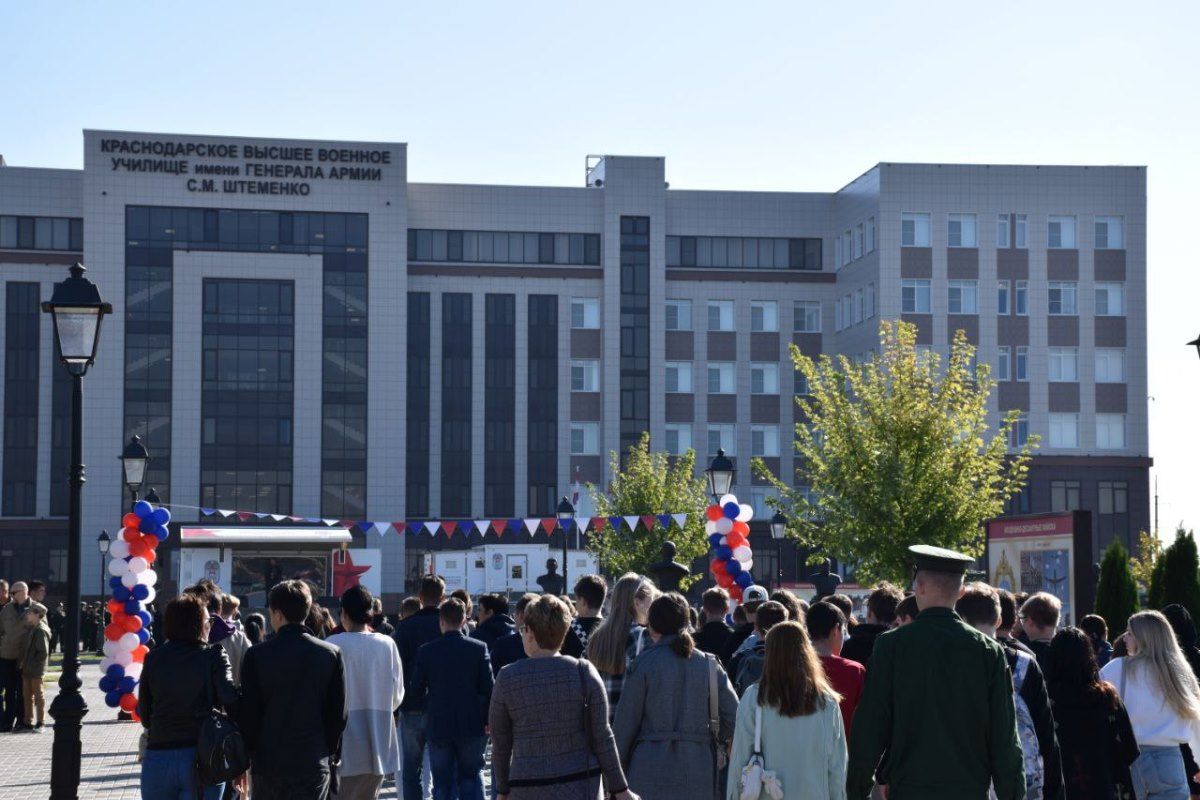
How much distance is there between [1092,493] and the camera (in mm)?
75375

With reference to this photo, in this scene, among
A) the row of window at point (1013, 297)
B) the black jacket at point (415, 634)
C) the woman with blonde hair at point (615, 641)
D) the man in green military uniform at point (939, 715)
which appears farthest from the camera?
the row of window at point (1013, 297)

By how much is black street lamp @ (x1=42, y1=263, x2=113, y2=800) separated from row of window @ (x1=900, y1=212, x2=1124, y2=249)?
63.8 meters

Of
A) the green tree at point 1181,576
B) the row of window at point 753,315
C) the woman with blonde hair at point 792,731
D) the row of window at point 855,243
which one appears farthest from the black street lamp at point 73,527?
the row of window at point 753,315

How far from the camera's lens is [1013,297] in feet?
250

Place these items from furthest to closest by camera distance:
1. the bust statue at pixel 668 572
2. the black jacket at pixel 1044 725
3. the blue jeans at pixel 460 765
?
the bust statue at pixel 668 572 < the blue jeans at pixel 460 765 < the black jacket at pixel 1044 725

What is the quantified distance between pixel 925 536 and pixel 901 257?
39554 millimetres

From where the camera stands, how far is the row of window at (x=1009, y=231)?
7625 cm

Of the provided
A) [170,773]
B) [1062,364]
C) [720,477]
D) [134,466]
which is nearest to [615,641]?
[170,773]

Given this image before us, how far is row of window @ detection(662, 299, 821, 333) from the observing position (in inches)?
3211

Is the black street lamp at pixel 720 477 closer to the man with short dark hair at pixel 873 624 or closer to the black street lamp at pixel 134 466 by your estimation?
the black street lamp at pixel 134 466

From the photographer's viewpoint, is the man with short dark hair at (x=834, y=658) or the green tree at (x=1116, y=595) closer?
the man with short dark hair at (x=834, y=658)

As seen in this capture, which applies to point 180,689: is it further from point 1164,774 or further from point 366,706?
point 1164,774

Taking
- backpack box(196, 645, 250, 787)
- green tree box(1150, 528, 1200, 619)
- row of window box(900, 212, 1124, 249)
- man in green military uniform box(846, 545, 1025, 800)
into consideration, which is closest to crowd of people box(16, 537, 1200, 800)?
man in green military uniform box(846, 545, 1025, 800)

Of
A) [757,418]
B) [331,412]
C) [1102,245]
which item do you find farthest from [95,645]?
[1102,245]
